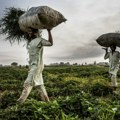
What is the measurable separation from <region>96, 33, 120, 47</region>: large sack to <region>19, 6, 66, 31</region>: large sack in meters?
4.89

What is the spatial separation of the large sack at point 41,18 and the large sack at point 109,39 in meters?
4.89

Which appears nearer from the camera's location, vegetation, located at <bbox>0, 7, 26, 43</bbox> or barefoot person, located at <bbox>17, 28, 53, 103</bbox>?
barefoot person, located at <bbox>17, 28, 53, 103</bbox>

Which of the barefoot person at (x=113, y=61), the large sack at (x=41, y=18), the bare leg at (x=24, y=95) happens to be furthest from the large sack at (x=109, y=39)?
the bare leg at (x=24, y=95)

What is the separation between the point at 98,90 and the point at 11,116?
672cm

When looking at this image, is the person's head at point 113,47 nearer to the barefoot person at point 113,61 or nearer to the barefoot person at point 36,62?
the barefoot person at point 113,61

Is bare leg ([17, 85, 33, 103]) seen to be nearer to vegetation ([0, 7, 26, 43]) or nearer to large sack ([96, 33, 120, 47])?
large sack ([96, 33, 120, 47])

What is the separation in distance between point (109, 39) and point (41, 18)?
5484 millimetres

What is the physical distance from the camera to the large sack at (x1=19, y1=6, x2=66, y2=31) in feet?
32.2

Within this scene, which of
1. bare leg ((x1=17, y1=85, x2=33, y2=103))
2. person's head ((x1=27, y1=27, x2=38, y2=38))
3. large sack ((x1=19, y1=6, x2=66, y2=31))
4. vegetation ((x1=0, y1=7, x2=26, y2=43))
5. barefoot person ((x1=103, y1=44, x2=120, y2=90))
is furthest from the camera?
vegetation ((x1=0, y1=7, x2=26, y2=43))

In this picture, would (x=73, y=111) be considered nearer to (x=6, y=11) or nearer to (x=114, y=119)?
(x=114, y=119)

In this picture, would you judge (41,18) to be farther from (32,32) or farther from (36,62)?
(36,62)

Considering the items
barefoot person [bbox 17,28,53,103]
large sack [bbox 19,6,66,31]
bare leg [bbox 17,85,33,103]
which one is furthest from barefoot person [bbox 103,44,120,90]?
bare leg [bbox 17,85,33,103]

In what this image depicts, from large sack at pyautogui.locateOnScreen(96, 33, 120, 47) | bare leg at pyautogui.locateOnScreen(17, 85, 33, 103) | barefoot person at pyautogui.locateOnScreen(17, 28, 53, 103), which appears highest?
large sack at pyautogui.locateOnScreen(96, 33, 120, 47)

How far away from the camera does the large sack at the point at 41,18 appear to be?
982 cm
